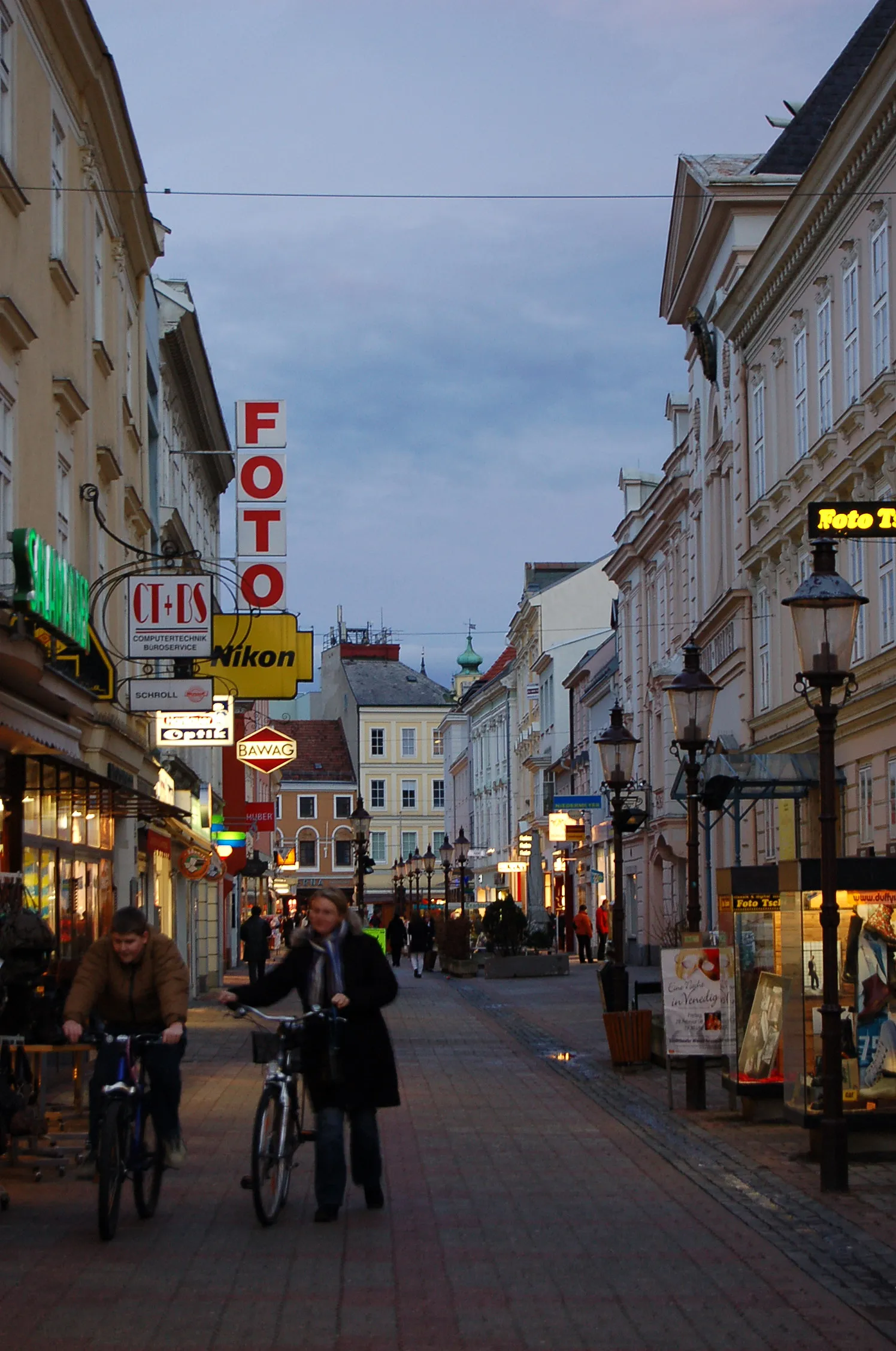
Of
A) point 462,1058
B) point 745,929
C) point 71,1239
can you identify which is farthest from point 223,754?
point 71,1239

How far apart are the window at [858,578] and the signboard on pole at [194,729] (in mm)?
9119

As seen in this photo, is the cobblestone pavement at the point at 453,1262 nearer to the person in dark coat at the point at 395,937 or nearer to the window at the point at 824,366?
the window at the point at 824,366

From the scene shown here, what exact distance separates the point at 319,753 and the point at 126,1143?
106 m

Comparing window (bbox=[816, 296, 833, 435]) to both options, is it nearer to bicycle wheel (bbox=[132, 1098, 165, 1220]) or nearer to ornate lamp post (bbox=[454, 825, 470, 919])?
bicycle wheel (bbox=[132, 1098, 165, 1220])

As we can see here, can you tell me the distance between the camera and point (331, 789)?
109m

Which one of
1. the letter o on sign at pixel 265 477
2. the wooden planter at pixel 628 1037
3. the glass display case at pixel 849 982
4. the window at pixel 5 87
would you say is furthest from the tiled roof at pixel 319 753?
the glass display case at pixel 849 982

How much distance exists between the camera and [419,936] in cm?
4684

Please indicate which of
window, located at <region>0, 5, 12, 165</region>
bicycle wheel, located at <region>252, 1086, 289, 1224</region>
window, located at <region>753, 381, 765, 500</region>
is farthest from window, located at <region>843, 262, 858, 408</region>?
bicycle wheel, located at <region>252, 1086, 289, 1224</region>

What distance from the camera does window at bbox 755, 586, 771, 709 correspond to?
34.8 metres

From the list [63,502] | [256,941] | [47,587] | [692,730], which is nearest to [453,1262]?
[47,587]

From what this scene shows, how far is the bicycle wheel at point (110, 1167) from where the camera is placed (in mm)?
8891

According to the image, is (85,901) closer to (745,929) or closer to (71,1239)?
(745,929)

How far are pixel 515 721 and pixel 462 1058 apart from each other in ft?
222

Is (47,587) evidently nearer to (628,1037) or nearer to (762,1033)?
(762,1033)
